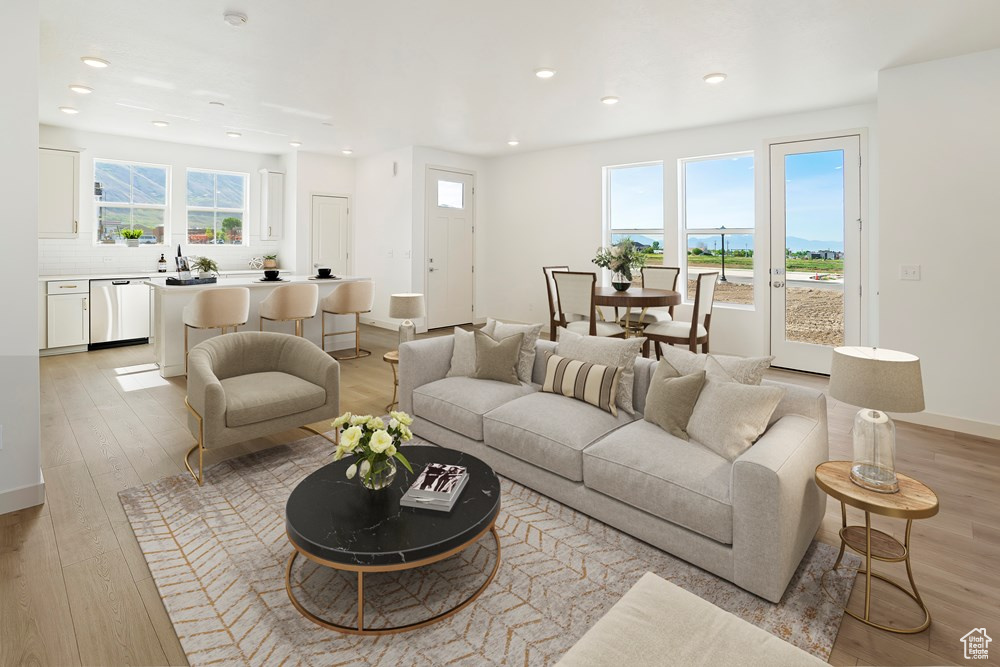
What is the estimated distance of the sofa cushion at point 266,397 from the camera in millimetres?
2932

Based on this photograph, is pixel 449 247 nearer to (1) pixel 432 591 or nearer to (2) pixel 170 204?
(2) pixel 170 204

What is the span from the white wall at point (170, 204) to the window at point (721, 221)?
6422mm

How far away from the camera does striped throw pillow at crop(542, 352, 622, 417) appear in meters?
2.90

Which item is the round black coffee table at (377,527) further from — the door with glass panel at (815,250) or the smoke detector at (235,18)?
the door with glass panel at (815,250)

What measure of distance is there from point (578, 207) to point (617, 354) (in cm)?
480

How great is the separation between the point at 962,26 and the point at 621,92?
7.85 ft

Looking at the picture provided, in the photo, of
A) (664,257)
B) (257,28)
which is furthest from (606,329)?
(257,28)

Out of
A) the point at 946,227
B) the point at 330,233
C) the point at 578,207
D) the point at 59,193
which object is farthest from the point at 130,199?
the point at 946,227

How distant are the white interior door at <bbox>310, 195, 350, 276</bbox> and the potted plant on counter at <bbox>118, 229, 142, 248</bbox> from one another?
237cm

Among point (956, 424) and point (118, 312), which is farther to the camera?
point (118, 312)

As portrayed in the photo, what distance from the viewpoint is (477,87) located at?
15.5 feet

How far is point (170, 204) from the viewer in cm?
755

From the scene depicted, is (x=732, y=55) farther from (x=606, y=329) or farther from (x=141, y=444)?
(x=141, y=444)

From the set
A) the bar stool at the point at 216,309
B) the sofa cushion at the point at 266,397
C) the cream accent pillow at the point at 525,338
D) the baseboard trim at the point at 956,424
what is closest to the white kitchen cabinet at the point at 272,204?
the bar stool at the point at 216,309
